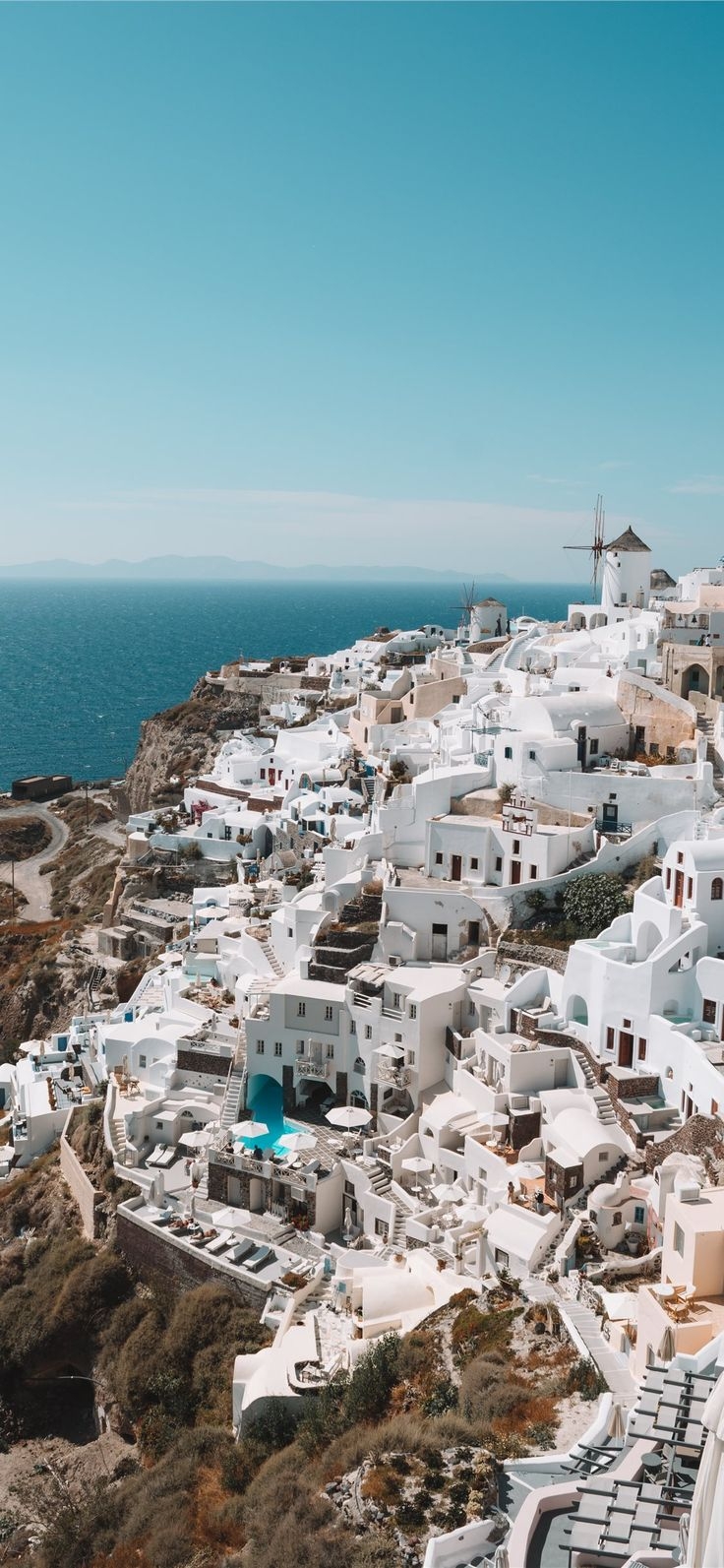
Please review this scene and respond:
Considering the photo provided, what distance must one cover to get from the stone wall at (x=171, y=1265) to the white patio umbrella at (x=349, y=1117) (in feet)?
13.2

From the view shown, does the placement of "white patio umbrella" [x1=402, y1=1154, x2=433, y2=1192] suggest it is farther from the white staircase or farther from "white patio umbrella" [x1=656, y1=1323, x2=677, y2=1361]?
"white patio umbrella" [x1=656, y1=1323, x2=677, y2=1361]

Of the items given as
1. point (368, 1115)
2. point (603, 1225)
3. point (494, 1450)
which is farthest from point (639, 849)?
point (494, 1450)

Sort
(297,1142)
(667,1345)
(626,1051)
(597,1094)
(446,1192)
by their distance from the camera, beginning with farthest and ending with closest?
(297,1142) < (626,1051) < (597,1094) < (446,1192) < (667,1345)

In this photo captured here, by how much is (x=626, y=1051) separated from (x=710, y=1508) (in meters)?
15.1

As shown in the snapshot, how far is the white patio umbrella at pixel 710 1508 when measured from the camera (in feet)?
30.4

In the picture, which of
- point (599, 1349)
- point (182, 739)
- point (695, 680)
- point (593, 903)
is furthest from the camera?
point (182, 739)

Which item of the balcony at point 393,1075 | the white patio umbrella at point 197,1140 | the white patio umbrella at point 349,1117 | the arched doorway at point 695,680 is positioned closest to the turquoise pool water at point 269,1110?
the white patio umbrella at point 197,1140

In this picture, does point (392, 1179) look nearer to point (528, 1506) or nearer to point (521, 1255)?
point (521, 1255)

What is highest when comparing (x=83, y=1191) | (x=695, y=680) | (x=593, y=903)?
(x=695, y=680)

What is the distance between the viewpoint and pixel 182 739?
214ft

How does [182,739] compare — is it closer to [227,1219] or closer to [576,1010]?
[576,1010]

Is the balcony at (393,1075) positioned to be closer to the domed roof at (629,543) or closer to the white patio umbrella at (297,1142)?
the white patio umbrella at (297,1142)

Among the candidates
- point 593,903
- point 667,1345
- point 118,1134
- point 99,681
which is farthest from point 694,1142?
point 99,681

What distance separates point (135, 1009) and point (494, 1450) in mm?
19696
